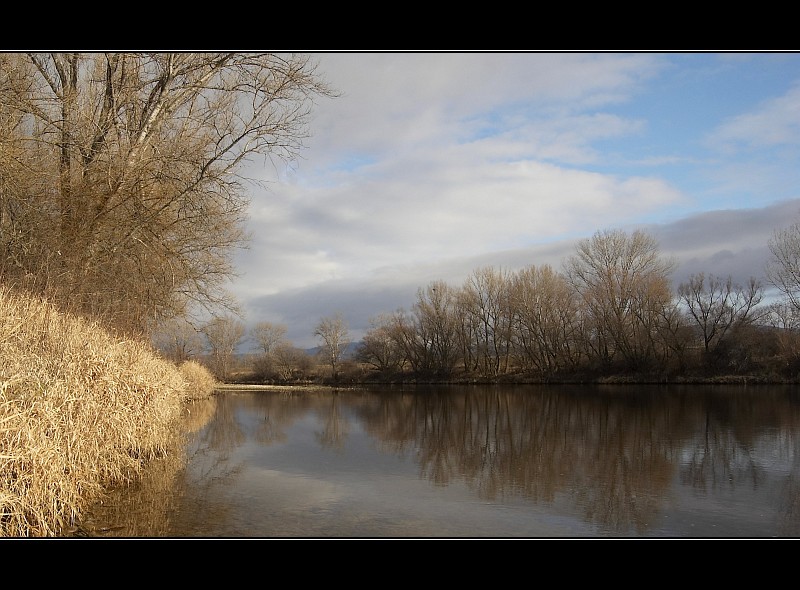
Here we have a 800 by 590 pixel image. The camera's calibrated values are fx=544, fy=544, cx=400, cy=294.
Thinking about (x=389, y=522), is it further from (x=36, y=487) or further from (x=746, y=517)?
(x=746, y=517)

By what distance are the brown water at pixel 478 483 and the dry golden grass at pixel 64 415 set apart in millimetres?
479

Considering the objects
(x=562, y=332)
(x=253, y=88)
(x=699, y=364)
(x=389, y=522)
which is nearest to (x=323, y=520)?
(x=389, y=522)

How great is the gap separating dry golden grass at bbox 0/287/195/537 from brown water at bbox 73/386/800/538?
479 mm

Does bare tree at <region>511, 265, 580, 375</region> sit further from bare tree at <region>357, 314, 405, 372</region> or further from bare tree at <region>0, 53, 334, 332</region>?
bare tree at <region>0, 53, 334, 332</region>

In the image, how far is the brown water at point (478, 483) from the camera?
6.21 meters

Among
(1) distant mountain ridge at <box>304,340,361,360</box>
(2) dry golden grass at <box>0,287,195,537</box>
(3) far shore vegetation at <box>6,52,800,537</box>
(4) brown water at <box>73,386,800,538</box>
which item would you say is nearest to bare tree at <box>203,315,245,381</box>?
(1) distant mountain ridge at <box>304,340,361,360</box>

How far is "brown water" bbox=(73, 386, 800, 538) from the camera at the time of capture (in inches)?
245

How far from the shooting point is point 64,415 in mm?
6012

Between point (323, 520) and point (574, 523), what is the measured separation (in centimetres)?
294

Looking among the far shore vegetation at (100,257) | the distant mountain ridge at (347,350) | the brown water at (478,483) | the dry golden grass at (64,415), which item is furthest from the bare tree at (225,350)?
the dry golden grass at (64,415)

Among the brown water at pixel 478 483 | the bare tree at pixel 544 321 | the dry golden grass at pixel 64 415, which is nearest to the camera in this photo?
the dry golden grass at pixel 64 415

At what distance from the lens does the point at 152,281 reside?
12.2 m

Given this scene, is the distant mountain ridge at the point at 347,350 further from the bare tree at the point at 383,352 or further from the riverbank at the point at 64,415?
the riverbank at the point at 64,415

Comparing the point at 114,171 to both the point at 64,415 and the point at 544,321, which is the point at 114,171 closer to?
the point at 64,415
